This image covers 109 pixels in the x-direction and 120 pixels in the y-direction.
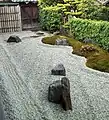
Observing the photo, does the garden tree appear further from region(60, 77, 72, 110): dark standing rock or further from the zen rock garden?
region(60, 77, 72, 110): dark standing rock

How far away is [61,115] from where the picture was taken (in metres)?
6.99

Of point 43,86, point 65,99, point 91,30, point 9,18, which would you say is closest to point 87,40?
point 91,30

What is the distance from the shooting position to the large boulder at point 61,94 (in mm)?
7363

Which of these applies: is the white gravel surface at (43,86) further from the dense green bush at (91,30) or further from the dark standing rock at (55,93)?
the dense green bush at (91,30)

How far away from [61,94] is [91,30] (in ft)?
28.9

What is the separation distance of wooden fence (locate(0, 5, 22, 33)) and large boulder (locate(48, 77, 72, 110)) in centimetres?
1682

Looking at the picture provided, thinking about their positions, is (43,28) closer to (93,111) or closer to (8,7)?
(8,7)

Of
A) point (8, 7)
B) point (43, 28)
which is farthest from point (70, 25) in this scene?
point (8, 7)

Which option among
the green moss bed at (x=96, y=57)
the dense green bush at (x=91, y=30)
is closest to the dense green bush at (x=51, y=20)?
the dense green bush at (x=91, y=30)

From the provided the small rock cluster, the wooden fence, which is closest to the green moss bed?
the small rock cluster

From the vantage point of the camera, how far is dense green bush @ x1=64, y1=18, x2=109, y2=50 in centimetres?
1392

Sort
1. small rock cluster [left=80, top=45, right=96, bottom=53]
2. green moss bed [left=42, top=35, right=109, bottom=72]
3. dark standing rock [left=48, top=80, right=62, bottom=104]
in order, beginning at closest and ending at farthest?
dark standing rock [left=48, top=80, right=62, bottom=104]
green moss bed [left=42, top=35, right=109, bottom=72]
small rock cluster [left=80, top=45, right=96, bottom=53]

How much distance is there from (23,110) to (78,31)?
1133 cm

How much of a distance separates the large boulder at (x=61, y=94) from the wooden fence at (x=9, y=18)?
16820 mm
